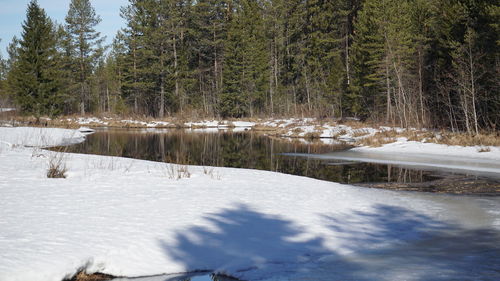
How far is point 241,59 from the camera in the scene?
50844 millimetres

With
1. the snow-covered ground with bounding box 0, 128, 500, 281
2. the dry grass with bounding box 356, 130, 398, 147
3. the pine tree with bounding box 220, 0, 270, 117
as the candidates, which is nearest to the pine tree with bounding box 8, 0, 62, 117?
the pine tree with bounding box 220, 0, 270, 117

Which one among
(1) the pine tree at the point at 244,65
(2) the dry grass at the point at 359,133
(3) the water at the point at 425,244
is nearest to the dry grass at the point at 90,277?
(3) the water at the point at 425,244

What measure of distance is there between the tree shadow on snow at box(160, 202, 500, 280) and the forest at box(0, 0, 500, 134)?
23749mm

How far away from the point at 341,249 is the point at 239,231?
152 centimetres

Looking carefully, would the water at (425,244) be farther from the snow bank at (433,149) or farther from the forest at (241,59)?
the forest at (241,59)

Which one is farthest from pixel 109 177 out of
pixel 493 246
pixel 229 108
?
pixel 229 108

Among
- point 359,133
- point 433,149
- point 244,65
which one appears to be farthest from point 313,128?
point 244,65

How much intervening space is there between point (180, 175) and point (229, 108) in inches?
1616

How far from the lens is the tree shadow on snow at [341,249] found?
4.79 m

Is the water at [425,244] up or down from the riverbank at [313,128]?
down

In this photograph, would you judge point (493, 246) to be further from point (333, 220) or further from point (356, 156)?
point (356, 156)

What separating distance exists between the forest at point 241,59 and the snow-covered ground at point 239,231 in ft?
74.9

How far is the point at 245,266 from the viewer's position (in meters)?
5.02

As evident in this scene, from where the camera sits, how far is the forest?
31.0 metres
